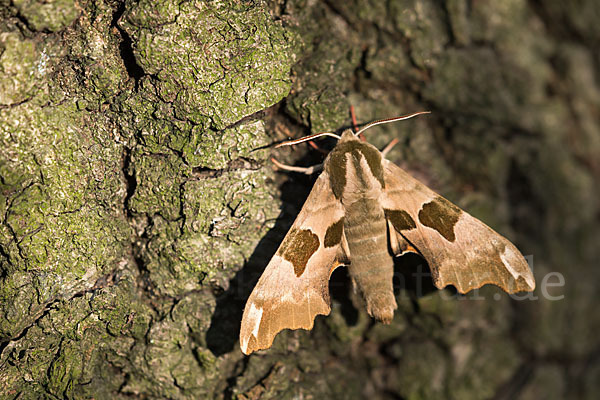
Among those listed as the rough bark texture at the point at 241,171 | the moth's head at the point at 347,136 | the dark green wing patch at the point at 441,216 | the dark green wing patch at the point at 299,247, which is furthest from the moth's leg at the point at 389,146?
the dark green wing patch at the point at 299,247

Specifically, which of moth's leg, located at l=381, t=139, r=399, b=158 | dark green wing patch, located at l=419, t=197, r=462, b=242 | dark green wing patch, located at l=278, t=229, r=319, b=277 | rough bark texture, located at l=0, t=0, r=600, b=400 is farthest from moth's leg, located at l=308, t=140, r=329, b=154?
dark green wing patch, located at l=419, t=197, r=462, b=242

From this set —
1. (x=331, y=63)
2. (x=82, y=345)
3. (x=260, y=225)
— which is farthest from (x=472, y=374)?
(x=82, y=345)

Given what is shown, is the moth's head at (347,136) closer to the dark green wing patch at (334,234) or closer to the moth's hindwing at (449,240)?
the moth's hindwing at (449,240)

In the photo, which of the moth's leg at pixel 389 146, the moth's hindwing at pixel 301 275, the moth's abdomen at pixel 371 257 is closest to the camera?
the moth's hindwing at pixel 301 275

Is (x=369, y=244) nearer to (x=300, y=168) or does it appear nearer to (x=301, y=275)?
(x=301, y=275)

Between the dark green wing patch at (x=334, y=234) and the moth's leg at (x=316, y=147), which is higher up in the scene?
the moth's leg at (x=316, y=147)

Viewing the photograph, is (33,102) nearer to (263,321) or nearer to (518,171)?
(263,321)

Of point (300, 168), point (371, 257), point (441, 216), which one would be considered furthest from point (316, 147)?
point (441, 216)

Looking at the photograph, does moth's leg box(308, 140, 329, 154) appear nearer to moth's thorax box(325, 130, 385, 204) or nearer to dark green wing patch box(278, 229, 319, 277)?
moth's thorax box(325, 130, 385, 204)
